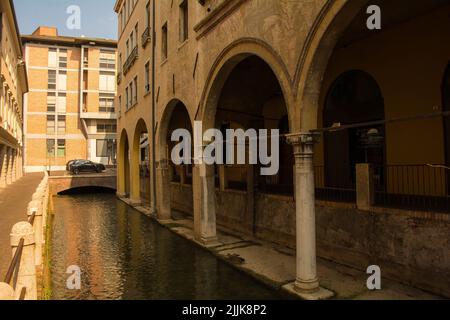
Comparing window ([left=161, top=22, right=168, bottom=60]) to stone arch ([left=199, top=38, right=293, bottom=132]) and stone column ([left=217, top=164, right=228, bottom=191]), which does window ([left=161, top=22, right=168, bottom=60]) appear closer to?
stone arch ([left=199, top=38, right=293, bottom=132])

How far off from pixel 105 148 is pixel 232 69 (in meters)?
39.1

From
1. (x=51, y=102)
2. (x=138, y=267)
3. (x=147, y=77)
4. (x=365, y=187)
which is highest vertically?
(x=51, y=102)

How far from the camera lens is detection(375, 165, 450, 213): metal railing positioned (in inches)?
333

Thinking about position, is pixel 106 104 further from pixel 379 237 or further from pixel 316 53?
pixel 379 237

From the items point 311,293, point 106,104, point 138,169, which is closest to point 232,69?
point 311,293

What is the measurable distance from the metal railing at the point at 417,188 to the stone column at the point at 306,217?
103 inches

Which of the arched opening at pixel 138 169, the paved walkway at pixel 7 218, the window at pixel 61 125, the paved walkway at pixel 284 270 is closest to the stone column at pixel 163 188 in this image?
the arched opening at pixel 138 169

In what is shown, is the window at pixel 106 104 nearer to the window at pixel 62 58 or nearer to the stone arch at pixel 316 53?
the window at pixel 62 58

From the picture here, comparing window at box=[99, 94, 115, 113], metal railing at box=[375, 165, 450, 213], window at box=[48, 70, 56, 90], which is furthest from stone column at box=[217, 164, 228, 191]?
window at box=[48, 70, 56, 90]

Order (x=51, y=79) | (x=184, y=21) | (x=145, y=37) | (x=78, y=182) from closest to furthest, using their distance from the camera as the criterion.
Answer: (x=184, y=21)
(x=145, y=37)
(x=78, y=182)
(x=51, y=79)

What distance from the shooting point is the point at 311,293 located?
7.37 m

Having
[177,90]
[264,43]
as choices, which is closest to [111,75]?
[177,90]

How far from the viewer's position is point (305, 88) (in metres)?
7.15

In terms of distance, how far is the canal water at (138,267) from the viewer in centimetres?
814
